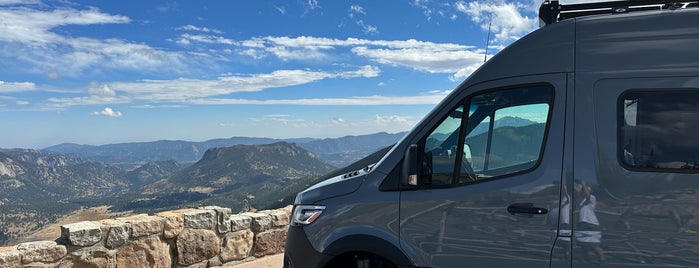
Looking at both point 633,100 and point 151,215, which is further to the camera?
point 151,215

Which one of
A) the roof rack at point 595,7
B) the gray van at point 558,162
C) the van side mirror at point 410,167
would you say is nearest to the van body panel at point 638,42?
the gray van at point 558,162


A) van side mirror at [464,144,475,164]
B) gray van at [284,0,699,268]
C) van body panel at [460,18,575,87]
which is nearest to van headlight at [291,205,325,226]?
gray van at [284,0,699,268]

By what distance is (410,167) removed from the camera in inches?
123

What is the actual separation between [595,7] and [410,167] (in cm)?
164

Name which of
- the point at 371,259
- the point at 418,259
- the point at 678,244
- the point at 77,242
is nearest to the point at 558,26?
the point at 678,244

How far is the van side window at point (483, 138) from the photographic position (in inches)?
118

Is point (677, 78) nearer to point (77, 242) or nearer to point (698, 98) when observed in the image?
point (698, 98)

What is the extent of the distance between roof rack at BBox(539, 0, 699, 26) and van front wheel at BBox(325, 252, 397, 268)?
2.01m

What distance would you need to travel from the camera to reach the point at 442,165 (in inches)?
124

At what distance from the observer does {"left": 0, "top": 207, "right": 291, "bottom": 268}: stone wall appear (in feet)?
16.2

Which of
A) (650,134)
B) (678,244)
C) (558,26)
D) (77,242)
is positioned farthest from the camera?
(77,242)

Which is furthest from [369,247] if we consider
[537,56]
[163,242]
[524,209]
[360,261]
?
[163,242]

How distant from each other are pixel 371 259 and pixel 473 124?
124 cm

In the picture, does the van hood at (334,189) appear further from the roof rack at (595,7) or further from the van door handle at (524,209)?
the roof rack at (595,7)
